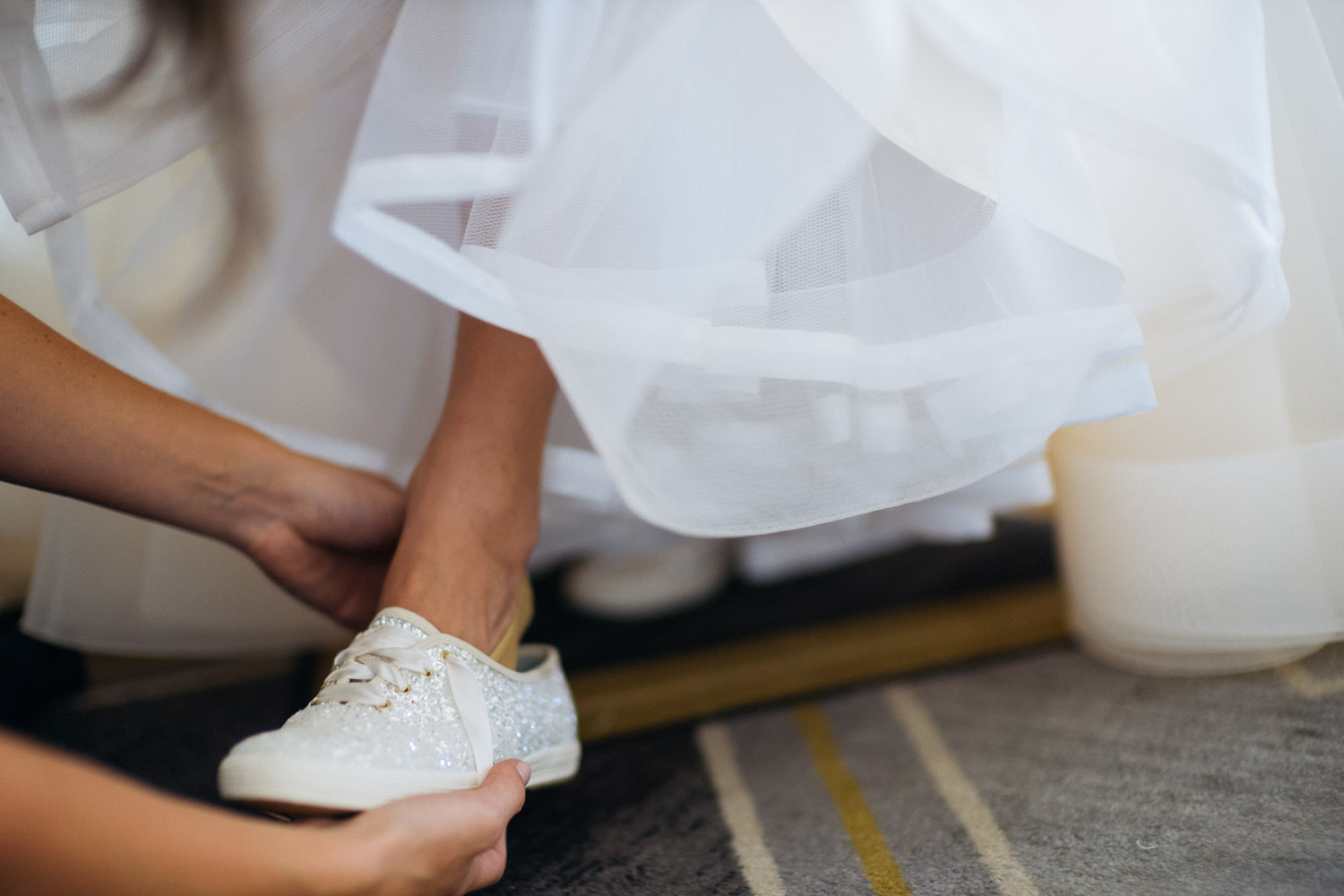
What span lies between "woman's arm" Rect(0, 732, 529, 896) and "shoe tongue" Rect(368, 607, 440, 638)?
0.10 metres

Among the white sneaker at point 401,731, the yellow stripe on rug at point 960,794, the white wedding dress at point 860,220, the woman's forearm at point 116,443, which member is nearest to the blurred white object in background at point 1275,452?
the white wedding dress at point 860,220

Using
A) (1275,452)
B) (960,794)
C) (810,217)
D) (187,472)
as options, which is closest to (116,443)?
(187,472)

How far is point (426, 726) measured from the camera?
35 cm

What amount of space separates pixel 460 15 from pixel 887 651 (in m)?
0.52

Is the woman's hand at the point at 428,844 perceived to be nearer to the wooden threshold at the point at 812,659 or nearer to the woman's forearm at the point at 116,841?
the woman's forearm at the point at 116,841

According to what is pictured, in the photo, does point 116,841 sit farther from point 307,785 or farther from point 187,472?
point 187,472

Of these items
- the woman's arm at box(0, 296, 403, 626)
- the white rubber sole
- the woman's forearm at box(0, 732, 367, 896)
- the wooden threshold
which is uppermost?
the woman's arm at box(0, 296, 403, 626)

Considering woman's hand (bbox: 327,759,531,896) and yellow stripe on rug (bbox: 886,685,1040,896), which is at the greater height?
woman's hand (bbox: 327,759,531,896)

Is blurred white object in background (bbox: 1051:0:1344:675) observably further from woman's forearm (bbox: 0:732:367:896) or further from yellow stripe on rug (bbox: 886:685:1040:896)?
woman's forearm (bbox: 0:732:367:896)

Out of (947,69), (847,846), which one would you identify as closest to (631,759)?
(847,846)

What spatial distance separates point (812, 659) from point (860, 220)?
38 centimetres

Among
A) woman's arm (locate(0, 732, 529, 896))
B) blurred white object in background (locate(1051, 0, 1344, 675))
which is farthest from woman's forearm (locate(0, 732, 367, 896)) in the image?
blurred white object in background (locate(1051, 0, 1344, 675))

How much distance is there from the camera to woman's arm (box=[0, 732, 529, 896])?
23cm

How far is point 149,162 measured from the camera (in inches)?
17.6
